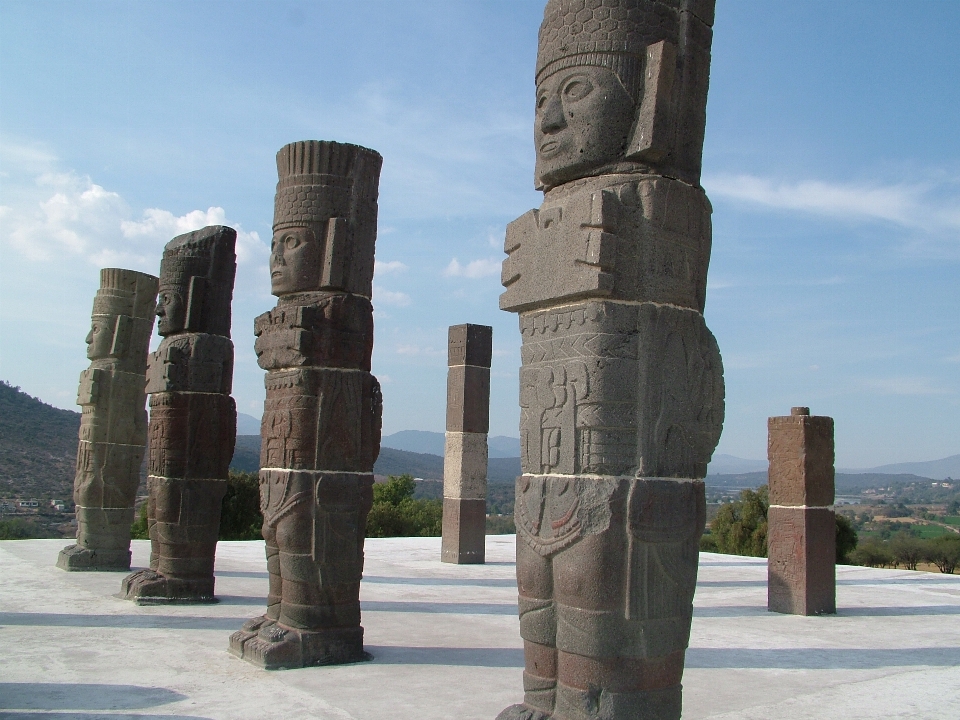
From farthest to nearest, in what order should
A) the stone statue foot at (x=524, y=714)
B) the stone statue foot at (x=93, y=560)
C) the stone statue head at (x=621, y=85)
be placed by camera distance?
the stone statue foot at (x=93, y=560) → the stone statue head at (x=621, y=85) → the stone statue foot at (x=524, y=714)

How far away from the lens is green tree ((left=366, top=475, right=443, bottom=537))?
69.9 feet

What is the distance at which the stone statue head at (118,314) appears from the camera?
38.4 feet

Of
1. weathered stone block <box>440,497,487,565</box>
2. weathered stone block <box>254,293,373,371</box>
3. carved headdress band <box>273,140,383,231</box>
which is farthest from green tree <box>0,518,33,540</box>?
carved headdress band <box>273,140,383,231</box>

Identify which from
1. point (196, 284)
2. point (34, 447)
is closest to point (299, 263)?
point (196, 284)

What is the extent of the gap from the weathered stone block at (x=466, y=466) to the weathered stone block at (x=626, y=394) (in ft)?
29.9

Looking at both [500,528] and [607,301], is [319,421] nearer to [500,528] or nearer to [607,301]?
[607,301]

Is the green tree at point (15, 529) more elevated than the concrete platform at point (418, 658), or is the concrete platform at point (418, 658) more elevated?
the concrete platform at point (418, 658)

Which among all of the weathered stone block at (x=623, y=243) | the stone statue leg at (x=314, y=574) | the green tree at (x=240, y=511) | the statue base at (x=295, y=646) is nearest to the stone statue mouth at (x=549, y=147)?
the weathered stone block at (x=623, y=243)

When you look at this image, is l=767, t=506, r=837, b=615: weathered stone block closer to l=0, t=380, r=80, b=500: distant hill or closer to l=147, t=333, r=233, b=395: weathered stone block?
l=147, t=333, r=233, b=395: weathered stone block

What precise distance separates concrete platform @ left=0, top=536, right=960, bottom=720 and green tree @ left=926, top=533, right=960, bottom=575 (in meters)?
11.4

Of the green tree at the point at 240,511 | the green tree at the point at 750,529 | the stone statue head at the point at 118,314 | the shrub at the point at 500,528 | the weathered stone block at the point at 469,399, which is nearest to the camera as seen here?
the stone statue head at the point at 118,314

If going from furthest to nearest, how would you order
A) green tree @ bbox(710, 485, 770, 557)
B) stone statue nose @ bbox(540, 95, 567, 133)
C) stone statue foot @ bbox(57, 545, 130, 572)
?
green tree @ bbox(710, 485, 770, 557)
stone statue foot @ bbox(57, 545, 130, 572)
stone statue nose @ bbox(540, 95, 567, 133)

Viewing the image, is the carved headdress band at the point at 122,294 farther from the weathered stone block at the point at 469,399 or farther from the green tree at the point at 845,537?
the green tree at the point at 845,537

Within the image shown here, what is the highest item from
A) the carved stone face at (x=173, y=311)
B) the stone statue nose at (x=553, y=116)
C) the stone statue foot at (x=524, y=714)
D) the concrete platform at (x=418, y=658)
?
the stone statue nose at (x=553, y=116)
